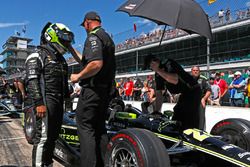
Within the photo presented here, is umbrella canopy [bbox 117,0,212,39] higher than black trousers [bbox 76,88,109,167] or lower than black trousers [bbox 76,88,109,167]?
higher

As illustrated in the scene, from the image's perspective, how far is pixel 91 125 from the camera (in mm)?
3264

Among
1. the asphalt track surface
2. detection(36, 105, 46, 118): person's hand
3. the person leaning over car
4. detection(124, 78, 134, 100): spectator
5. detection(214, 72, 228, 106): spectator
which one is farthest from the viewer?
detection(124, 78, 134, 100): spectator

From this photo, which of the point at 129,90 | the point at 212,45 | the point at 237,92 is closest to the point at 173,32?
the point at 212,45

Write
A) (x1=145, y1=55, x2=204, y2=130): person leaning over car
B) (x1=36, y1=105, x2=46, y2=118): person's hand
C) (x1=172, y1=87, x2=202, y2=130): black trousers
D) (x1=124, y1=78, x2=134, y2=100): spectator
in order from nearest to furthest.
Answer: (x1=36, y1=105, x2=46, y2=118): person's hand
(x1=145, y1=55, x2=204, y2=130): person leaning over car
(x1=172, y1=87, x2=202, y2=130): black trousers
(x1=124, y1=78, x2=134, y2=100): spectator

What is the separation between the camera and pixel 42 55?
11.2 feet

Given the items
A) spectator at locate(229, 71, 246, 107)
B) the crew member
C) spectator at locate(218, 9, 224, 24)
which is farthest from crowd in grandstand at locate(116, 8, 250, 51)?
the crew member

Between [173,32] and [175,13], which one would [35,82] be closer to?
[175,13]

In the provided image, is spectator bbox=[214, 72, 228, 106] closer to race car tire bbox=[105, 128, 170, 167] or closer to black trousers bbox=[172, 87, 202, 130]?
black trousers bbox=[172, 87, 202, 130]

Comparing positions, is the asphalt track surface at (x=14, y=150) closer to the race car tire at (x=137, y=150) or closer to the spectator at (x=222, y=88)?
the race car tire at (x=137, y=150)

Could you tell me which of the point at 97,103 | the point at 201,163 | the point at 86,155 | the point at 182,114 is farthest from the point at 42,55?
the point at 201,163

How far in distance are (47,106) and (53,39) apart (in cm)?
78

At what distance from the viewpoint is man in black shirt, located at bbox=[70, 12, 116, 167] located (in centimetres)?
312

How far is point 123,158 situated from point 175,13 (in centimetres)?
181

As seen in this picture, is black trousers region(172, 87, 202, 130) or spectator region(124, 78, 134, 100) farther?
spectator region(124, 78, 134, 100)
